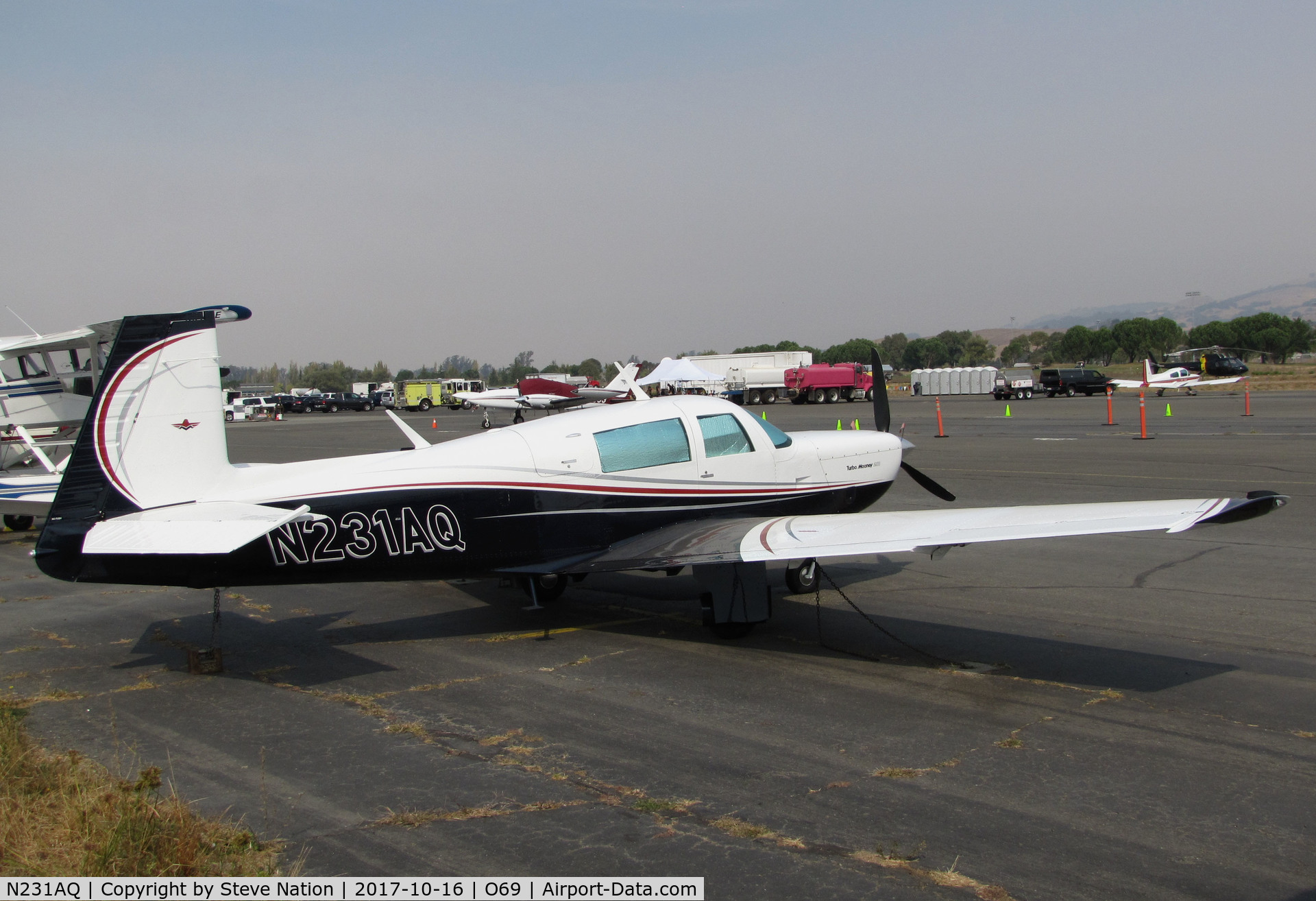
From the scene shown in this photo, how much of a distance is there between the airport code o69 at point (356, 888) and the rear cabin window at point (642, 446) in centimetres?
492

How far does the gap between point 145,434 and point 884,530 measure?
5807 millimetres

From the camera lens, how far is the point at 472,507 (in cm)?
813

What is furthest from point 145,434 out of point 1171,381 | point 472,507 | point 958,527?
point 1171,381

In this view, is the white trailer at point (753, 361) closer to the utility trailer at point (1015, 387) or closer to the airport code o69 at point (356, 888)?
the utility trailer at point (1015, 387)

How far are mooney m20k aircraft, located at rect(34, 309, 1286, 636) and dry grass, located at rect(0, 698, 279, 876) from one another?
199cm

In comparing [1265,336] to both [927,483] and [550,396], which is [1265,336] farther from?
[927,483]

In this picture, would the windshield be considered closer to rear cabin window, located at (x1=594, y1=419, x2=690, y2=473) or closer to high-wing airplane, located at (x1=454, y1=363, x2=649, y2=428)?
rear cabin window, located at (x1=594, y1=419, x2=690, y2=473)

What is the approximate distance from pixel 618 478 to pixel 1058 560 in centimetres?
588

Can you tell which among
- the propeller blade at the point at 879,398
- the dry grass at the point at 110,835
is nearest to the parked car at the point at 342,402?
the propeller blade at the point at 879,398

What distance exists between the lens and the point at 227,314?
7.61 m

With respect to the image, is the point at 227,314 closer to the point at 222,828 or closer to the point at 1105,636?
the point at 222,828

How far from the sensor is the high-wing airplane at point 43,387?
1686 centimetres

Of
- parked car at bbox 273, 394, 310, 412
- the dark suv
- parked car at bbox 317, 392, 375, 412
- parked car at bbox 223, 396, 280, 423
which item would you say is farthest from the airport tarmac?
parked car at bbox 273, 394, 310, 412

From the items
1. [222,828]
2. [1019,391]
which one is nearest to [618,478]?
[222,828]
